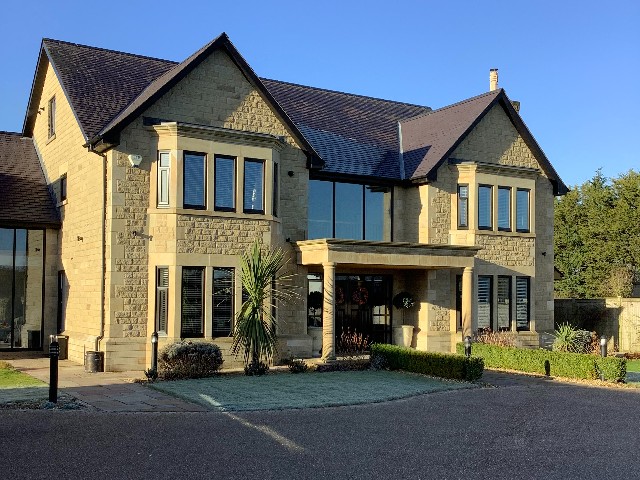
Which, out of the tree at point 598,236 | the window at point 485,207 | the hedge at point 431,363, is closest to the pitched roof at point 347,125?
the window at point 485,207

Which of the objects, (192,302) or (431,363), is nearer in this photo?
(431,363)

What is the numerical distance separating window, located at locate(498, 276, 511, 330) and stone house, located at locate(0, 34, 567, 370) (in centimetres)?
10

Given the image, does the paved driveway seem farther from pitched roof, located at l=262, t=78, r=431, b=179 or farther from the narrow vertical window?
pitched roof, located at l=262, t=78, r=431, b=179

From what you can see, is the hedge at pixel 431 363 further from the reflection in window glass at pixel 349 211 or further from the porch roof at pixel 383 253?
the reflection in window glass at pixel 349 211

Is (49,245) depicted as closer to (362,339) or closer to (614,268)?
(362,339)

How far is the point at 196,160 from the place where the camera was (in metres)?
19.9

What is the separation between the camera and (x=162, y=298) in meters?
19.5

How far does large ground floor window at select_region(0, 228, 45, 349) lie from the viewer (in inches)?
879

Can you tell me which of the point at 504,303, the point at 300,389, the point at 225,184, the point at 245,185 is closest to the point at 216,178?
the point at 225,184

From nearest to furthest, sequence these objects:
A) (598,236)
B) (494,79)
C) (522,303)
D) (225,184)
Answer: (225,184) < (522,303) < (494,79) < (598,236)

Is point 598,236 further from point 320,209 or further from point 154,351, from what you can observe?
point 154,351

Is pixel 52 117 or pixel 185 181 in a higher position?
pixel 52 117

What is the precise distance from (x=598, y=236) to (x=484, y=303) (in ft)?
70.4

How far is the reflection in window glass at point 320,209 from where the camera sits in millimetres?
23656
